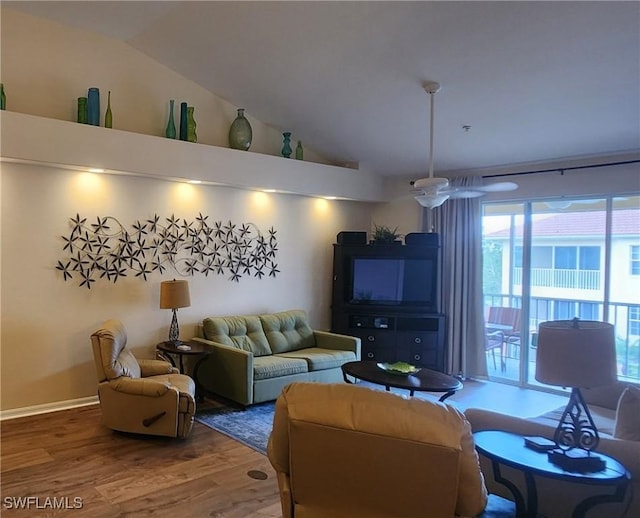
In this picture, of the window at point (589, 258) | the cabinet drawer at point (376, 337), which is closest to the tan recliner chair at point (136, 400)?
the cabinet drawer at point (376, 337)

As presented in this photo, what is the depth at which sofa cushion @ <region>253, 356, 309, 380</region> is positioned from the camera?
5051 mm

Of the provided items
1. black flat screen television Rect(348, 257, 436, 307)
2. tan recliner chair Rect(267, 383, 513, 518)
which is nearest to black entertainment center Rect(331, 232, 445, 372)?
black flat screen television Rect(348, 257, 436, 307)

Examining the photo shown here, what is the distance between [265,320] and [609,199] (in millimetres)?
4059

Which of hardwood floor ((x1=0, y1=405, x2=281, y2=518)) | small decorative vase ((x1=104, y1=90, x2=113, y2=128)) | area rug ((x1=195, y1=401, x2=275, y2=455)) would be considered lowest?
hardwood floor ((x1=0, y1=405, x2=281, y2=518))

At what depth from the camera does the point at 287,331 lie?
6156 millimetres

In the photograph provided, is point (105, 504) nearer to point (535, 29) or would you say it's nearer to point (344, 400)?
point (344, 400)

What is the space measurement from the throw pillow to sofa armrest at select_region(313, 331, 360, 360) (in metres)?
3.37

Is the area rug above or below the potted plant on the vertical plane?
below

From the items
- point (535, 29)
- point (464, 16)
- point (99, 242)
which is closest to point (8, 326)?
point (99, 242)

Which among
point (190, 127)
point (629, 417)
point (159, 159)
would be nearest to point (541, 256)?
point (629, 417)

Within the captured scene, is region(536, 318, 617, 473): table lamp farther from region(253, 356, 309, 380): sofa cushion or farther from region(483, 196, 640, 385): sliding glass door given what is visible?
region(253, 356, 309, 380): sofa cushion

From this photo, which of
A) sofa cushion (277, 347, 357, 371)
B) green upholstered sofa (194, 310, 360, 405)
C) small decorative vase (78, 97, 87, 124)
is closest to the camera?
small decorative vase (78, 97, 87, 124)

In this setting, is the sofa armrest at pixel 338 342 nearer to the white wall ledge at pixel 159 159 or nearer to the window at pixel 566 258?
the white wall ledge at pixel 159 159

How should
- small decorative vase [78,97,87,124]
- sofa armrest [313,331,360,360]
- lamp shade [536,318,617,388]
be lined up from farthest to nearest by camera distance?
sofa armrest [313,331,360,360] < small decorative vase [78,97,87,124] < lamp shade [536,318,617,388]
